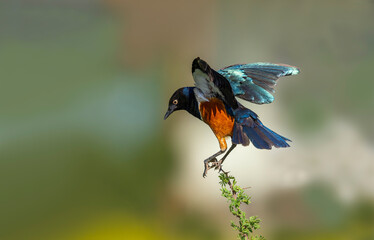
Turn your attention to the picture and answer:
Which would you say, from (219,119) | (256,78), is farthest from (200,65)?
(256,78)

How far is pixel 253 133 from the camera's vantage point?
4.11 feet

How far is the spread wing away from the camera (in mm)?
1165

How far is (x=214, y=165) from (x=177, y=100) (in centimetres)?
21

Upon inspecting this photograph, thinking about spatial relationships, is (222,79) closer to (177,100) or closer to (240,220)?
(177,100)

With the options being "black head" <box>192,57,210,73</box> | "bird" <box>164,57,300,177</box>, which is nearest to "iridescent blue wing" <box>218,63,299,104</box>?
"bird" <box>164,57,300,177</box>

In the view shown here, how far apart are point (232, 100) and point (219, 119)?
0.06 meters

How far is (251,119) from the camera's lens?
129 centimetres

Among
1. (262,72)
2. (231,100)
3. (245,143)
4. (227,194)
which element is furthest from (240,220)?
(262,72)

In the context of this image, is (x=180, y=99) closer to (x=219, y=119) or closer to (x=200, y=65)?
(x=219, y=119)

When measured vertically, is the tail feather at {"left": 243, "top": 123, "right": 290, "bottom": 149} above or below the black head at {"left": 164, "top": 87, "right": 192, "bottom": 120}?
below

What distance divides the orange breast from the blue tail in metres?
0.02

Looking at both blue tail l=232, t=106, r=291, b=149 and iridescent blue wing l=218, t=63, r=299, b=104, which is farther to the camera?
iridescent blue wing l=218, t=63, r=299, b=104

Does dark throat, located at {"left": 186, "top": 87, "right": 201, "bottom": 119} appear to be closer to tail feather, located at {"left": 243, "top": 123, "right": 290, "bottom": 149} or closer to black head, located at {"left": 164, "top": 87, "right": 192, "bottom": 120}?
black head, located at {"left": 164, "top": 87, "right": 192, "bottom": 120}

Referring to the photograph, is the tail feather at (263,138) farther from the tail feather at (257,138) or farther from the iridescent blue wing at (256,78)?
the iridescent blue wing at (256,78)
